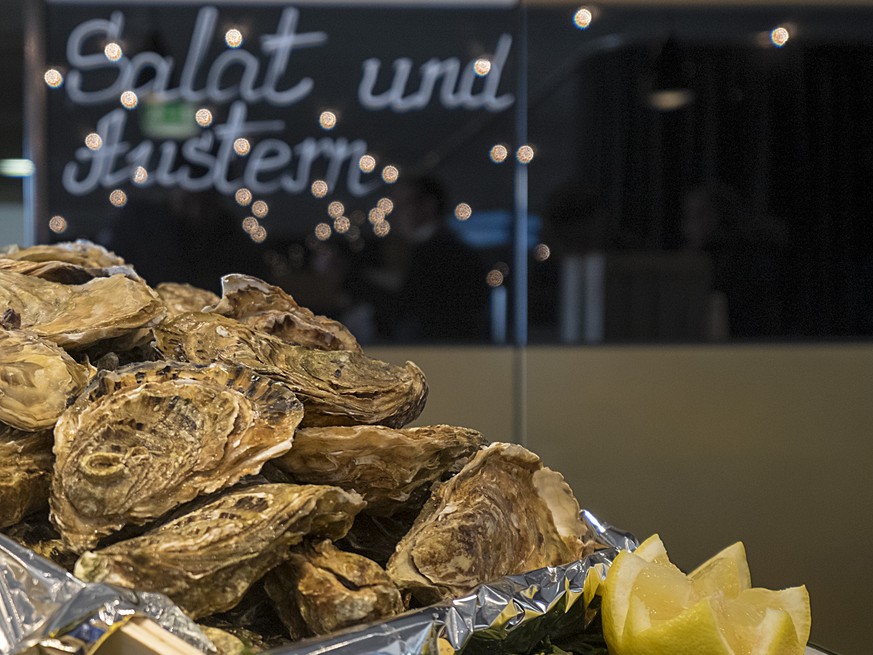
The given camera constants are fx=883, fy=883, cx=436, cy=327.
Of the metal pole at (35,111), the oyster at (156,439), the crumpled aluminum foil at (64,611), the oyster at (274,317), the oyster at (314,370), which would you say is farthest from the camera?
the metal pole at (35,111)

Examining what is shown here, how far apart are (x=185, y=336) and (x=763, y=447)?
2.18 meters

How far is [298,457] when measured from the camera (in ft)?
2.31

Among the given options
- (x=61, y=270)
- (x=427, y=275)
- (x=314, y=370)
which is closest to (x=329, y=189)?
(x=427, y=275)

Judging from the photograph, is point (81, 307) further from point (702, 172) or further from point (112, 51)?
point (702, 172)

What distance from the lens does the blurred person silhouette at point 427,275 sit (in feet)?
8.46

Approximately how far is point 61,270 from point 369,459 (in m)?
0.42

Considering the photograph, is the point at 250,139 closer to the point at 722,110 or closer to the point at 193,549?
the point at 722,110

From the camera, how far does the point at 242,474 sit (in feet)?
2.10

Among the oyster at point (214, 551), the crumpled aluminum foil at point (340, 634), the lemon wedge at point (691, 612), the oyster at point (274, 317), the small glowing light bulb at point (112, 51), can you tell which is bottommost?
the lemon wedge at point (691, 612)

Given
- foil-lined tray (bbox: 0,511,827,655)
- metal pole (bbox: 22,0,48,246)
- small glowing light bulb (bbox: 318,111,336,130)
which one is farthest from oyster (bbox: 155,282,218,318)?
metal pole (bbox: 22,0,48,246)

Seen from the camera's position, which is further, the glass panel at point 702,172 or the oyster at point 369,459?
the glass panel at point 702,172

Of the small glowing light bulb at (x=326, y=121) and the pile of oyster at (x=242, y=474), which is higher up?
the small glowing light bulb at (x=326, y=121)

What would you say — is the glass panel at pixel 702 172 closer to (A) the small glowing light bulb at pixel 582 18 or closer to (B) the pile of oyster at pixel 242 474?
(A) the small glowing light bulb at pixel 582 18

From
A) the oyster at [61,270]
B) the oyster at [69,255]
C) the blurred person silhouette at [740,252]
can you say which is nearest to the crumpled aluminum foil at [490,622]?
the oyster at [61,270]
